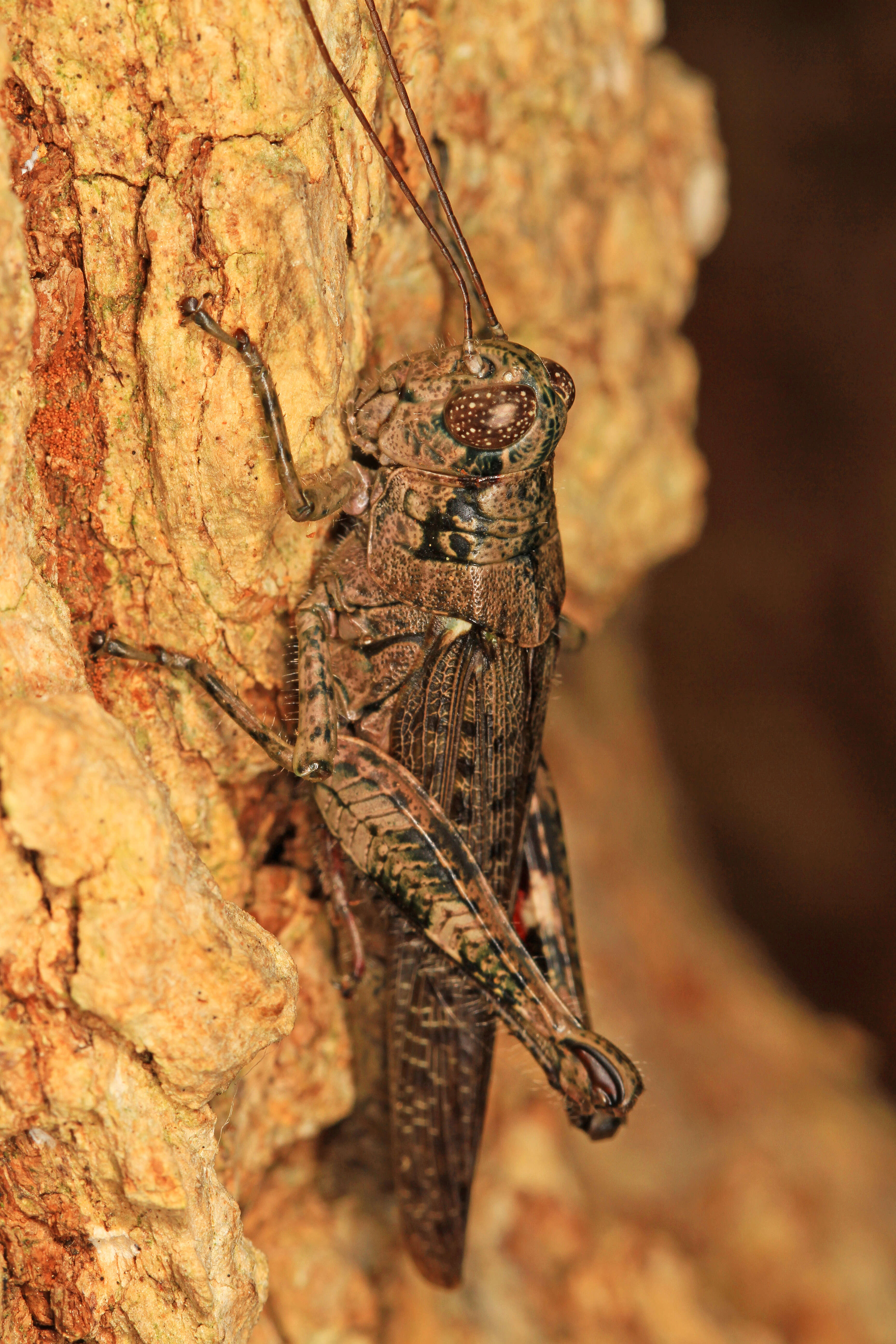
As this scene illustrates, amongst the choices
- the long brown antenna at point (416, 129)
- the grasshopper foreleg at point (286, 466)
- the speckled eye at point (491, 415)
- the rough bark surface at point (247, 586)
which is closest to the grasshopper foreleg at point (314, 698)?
the rough bark surface at point (247, 586)

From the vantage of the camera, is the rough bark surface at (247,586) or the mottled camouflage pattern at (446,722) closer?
the rough bark surface at (247,586)

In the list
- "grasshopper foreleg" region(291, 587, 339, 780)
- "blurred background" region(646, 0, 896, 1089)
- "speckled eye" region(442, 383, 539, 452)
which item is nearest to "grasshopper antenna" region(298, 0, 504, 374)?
"speckled eye" region(442, 383, 539, 452)

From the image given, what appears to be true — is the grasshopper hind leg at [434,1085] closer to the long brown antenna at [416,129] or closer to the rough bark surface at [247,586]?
the rough bark surface at [247,586]

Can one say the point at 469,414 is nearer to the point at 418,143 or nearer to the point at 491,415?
the point at 491,415

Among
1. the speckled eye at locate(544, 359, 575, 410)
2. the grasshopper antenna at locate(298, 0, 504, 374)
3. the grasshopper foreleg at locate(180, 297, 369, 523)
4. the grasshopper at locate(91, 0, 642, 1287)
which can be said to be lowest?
the grasshopper at locate(91, 0, 642, 1287)

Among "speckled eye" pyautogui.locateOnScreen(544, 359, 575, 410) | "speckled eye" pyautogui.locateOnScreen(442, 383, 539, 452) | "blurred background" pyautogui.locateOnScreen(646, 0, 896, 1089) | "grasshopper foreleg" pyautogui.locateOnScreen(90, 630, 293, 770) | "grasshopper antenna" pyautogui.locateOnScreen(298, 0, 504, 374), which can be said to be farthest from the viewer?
"blurred background" pyautogui.locateOnScreen(646, 0, 896, 1089)

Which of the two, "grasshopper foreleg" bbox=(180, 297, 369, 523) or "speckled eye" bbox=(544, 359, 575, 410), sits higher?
"speckled eye" bbox=(544, 359, 575, 410)

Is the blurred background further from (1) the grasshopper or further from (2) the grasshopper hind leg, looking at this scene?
(2) the grasshopper hind leg
